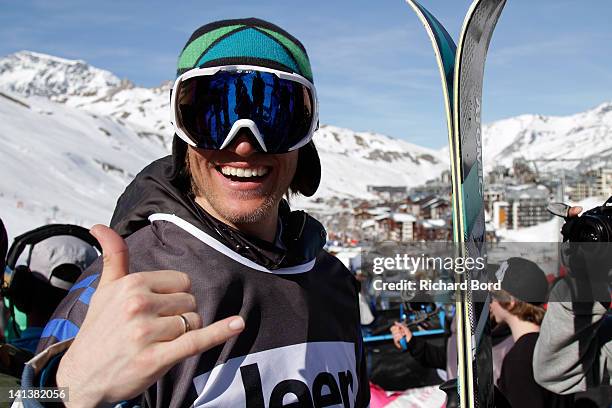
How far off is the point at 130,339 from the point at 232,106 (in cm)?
63

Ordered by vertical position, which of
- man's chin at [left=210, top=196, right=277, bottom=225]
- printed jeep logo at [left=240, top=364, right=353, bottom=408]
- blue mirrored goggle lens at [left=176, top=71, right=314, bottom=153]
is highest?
blue mirrored goggle lens at [left=176, top=71, right=314, bottom=153]

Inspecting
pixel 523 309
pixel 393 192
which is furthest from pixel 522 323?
pixel 393 192

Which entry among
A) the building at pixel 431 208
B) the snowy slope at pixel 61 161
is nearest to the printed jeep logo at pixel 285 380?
the snowy slope at pixel 61 161

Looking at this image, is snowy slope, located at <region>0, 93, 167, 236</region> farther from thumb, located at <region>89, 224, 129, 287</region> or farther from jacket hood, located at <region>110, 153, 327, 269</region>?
thumb, located at <region>89, 224, 129, 287</region>

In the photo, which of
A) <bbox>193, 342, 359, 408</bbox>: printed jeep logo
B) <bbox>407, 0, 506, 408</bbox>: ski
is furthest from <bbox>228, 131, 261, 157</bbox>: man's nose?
<bbox>407, 0, 506, 408</bbox>: ski

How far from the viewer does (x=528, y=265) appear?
2.68 meters

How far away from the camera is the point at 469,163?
6.21 ft

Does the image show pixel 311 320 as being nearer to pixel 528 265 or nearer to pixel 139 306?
pixel 139 306

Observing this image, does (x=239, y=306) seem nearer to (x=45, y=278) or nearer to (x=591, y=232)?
(x=591, y=232)

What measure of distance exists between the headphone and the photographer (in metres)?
1.74

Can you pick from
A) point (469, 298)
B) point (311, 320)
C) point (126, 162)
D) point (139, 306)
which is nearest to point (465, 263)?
point (469, 298)

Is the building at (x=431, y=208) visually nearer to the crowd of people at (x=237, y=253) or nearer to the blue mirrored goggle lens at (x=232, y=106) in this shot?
the crowd of people at (x=237, y=253)

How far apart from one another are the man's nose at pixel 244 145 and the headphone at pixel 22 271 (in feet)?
4.13

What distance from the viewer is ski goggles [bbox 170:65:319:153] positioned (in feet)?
3.96
